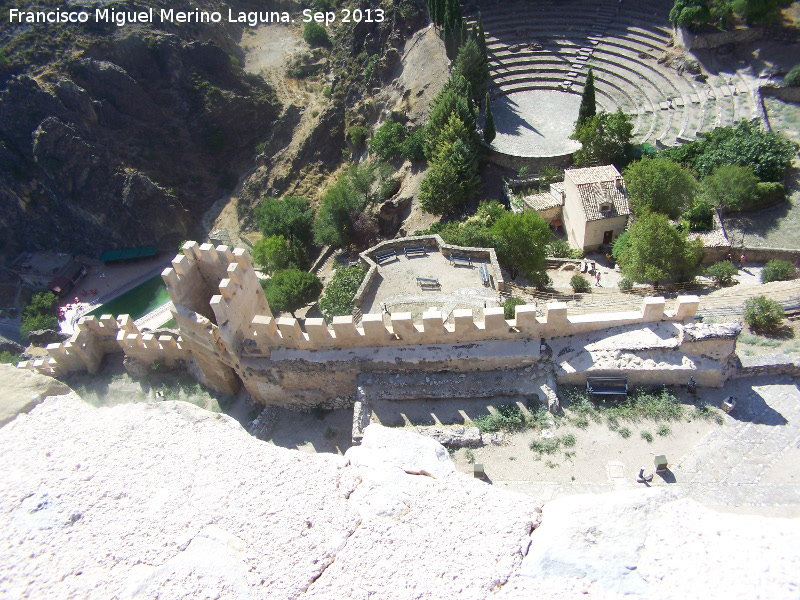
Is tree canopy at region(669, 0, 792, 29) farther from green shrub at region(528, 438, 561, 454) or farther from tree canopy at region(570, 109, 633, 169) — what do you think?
green shrub at region(528, 438, 561, 454)

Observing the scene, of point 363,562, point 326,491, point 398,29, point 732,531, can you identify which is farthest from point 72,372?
point 398,29

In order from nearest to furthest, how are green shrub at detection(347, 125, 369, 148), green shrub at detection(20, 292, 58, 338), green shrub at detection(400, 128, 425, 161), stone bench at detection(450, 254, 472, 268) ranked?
stone bench at detection(450, 254, 472, 268) → green shrub at detection(400, 128, 425, 161) → green shrub at detection(20, 292, 58, 338) → green shrub at detection(347, 125, 369, 148)

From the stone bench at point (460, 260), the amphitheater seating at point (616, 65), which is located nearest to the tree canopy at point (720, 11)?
the amphitheater seating at point (616, 65)

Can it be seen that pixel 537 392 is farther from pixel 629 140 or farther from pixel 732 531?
pixel 629 140

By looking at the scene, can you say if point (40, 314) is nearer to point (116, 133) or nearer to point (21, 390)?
point (116, 133)

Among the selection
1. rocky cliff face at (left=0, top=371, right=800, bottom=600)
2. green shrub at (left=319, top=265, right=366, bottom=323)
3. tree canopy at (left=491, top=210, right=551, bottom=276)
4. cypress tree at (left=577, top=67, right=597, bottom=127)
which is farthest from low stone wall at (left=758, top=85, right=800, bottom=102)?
rocky cliff face at (left=0, top=371, right=800, bottom=600)

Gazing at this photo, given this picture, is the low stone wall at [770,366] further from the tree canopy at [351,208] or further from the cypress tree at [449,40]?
the cypress tree at [449,40]

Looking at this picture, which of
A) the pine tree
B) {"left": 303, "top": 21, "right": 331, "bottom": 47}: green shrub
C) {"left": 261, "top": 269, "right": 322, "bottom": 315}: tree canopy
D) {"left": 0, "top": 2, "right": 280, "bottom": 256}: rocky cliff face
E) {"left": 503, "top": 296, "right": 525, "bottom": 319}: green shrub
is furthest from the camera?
{"left": 303, "top": 21, "right": 331, "bottom": 47}: green shrub
